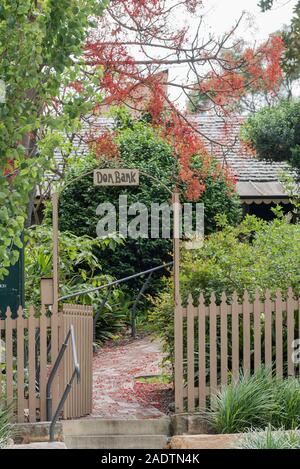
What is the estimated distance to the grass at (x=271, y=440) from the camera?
879cm

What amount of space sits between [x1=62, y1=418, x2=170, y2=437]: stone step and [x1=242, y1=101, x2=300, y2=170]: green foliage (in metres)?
8.89

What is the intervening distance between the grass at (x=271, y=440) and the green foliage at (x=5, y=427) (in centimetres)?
213

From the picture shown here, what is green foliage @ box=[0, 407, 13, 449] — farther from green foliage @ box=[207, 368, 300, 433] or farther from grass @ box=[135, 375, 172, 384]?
grass @ box=[135, 375, 172, 384]

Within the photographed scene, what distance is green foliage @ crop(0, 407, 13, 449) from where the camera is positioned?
934cm

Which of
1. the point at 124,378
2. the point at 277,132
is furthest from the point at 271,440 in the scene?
the point at 277,132

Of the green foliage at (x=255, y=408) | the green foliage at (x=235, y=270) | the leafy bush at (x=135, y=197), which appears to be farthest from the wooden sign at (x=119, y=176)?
the leafy bush at (x=135, y=197)

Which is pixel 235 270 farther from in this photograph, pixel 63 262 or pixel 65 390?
pixel 63 262

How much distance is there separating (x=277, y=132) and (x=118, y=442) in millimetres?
9658

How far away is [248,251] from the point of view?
467 inches

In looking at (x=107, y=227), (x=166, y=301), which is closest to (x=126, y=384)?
(x=166, y=301)

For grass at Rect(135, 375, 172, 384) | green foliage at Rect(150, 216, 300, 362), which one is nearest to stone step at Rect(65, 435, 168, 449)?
green foliage at Rect(150, 216, 300, 362)

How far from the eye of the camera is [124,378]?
45.9 feet

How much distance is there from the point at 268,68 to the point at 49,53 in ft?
16.2

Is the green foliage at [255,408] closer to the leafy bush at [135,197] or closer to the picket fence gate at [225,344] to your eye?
the picket fence gate at [225,344]
